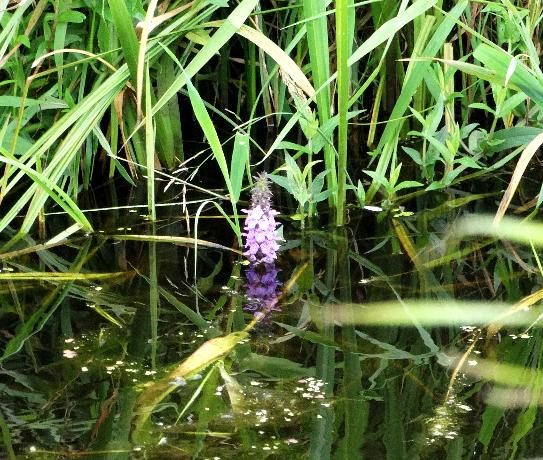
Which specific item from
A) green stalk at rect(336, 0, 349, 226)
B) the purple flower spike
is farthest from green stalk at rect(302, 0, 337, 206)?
the purple flower spike

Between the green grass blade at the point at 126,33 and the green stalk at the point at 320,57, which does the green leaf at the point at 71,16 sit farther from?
the green stalk at the point at 320,57

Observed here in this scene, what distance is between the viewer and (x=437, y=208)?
90.7 inches

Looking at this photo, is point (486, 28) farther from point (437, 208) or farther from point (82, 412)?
point (82, 412)

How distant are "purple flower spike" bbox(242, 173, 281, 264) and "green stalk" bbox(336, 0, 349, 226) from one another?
0.60 feet

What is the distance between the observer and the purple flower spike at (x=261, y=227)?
2.03 metres

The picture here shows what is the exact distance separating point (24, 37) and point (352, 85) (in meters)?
0.92

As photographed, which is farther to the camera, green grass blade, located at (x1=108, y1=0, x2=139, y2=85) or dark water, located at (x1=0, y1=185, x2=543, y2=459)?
green grass blade, located at (x1=108, y1=0, x2=139, y2=85)

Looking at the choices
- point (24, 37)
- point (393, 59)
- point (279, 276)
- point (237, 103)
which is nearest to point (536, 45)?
point (393, 59)

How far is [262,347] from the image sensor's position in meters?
1.69

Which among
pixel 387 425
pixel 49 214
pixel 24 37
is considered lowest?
pixel 387 425

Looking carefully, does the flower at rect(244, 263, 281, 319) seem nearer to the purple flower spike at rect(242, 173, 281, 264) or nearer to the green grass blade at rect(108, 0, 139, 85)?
the purple flower spike at rect(242, 173, 281, 264)

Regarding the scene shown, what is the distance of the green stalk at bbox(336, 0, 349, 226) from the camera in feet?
6.27

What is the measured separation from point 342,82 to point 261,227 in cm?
35

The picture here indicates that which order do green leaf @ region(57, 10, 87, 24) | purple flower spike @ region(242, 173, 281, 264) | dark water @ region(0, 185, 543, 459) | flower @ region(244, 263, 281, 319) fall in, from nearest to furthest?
dark water @ region(0, 185, 543, 459) < flower @ region(244, 263, 281, 319) < purple flower spike @ region(242, 173, 281, 264) < green leaf @ region(57, 10, 87, 24)
